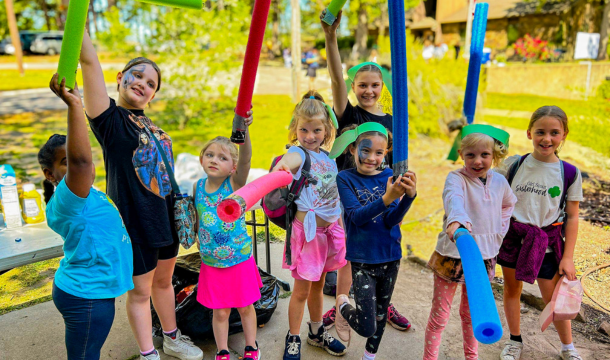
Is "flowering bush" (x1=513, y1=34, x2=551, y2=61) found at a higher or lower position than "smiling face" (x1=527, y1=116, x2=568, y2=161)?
higher

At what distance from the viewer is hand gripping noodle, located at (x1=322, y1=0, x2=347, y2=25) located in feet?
7.50

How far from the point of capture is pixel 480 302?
58.9 inches

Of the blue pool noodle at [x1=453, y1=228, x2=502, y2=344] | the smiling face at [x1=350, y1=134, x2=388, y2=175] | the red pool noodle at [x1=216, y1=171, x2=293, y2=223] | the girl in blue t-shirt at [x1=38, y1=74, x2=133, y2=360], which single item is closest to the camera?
the blue pool noodle at [x1=453, y1=228, x2=502, y2=344]

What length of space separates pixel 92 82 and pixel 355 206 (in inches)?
56.4

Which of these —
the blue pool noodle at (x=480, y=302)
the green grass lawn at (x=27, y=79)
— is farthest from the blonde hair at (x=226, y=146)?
the green grass lawn at (x=27, y=79)

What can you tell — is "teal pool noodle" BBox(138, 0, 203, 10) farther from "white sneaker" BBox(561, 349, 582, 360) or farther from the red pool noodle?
"white sneaker" BBox(561, 349, 582, 360)

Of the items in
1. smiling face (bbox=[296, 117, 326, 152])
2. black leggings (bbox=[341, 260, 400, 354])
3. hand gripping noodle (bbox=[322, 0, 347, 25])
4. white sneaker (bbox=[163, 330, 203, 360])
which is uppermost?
hand gripping noodle (bbox=[322, 0, 347, 25])

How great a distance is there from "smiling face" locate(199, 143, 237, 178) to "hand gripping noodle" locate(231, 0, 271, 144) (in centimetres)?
44

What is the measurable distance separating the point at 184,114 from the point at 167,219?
8.52 metres

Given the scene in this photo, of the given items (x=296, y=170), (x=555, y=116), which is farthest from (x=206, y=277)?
(x=555, y=116)

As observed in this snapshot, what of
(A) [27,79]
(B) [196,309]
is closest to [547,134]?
(B) [196,309]

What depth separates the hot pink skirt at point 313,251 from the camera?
272 cm

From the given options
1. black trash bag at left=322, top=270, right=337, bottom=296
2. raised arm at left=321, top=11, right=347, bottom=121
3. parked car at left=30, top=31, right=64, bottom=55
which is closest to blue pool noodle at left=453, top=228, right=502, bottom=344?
raised arm at left=321, top=11, right=347, bottom=121

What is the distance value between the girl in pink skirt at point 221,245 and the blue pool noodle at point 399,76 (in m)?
1.01
